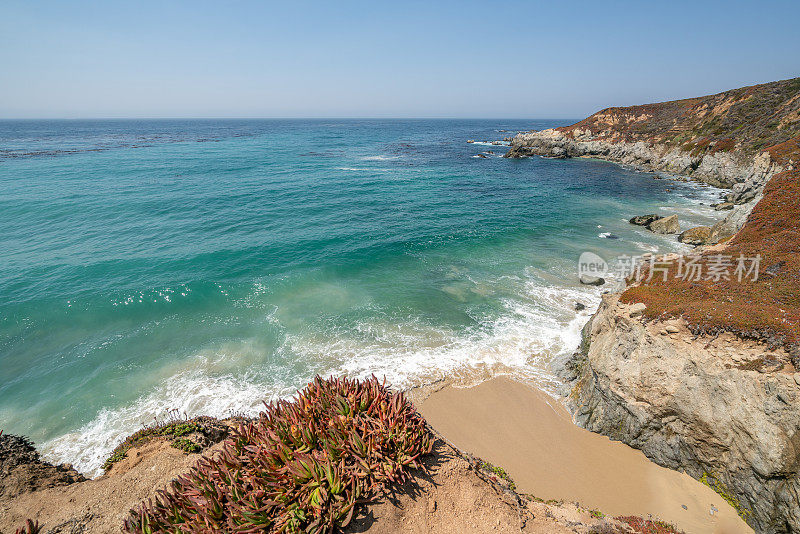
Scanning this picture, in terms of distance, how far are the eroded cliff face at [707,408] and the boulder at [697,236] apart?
23427 millimetres

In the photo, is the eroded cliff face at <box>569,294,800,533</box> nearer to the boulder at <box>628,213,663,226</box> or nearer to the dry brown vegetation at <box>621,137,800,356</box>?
the dry brown vegetation at <box>621,137,800,356</box>

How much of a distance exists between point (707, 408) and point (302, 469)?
39.6 ft

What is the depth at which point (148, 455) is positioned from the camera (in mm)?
8633

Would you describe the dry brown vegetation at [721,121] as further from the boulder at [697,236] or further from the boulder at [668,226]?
the boulder at [697,236]

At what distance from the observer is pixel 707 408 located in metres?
10.1

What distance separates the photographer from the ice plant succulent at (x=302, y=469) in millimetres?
5793

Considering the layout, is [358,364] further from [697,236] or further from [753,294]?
[697,236]

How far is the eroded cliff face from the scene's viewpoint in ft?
29.0

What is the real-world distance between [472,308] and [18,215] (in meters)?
46.1

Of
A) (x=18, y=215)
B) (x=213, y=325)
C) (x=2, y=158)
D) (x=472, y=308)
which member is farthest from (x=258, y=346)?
(x=2, y=158)

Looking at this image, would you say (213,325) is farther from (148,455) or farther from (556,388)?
(556,388)

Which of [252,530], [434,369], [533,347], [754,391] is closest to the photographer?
[252,530]

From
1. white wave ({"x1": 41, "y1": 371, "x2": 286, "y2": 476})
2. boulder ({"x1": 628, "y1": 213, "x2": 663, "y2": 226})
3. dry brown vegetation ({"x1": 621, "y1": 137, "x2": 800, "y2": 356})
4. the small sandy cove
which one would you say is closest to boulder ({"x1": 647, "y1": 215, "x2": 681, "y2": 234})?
boulder ({"x1": 628, "y1": 213, "x2": 663, "y2": 226})

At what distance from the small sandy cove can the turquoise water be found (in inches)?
65.6
